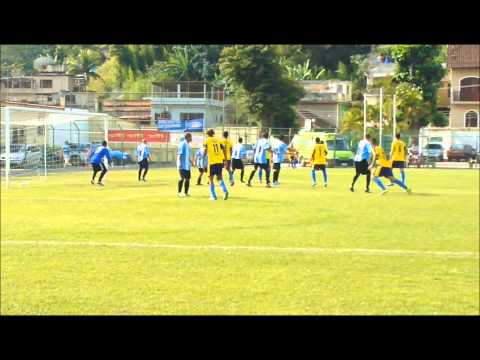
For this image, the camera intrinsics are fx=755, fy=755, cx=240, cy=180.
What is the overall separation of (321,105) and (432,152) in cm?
281

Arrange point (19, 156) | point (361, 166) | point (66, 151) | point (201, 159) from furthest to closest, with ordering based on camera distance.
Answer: point (19, 156) < point (361, 166) < point (66, 151) < point (201, 159)

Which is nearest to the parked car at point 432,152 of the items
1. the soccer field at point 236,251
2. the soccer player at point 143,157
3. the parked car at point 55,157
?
the soccer field at point 236,251

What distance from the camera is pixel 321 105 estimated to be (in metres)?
7.29

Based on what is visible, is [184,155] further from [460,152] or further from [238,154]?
[460,152]

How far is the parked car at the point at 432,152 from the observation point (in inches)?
377

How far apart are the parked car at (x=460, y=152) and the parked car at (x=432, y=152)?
29 cm

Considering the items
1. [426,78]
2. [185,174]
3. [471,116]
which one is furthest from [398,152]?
[471,116]

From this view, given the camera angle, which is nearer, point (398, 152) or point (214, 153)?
point (214, 153)

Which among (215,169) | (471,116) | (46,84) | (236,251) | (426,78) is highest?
(426,78)

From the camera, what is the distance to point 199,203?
11.5 meters

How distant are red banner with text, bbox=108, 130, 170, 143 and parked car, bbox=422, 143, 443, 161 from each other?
21.0ft

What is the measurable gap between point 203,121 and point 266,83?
1430 mm

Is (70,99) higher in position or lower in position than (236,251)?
higher
